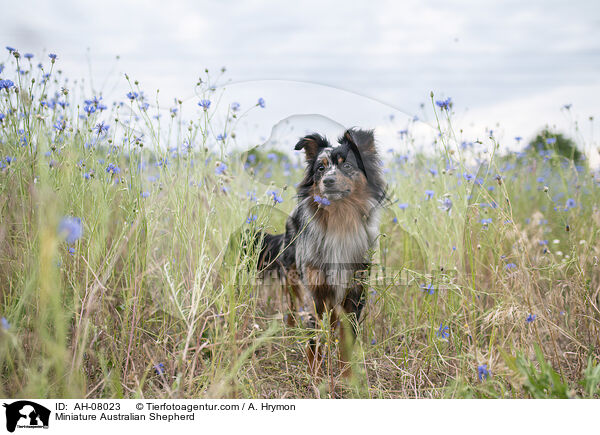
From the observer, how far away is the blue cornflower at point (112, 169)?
7.56ft

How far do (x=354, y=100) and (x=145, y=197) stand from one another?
4.53ft

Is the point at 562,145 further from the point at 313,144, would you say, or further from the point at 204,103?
the point at 204,103

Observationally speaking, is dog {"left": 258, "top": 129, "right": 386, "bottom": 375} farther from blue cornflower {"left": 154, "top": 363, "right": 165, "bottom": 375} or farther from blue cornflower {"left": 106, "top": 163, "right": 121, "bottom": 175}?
blue cornflower {"left": 106, "top": 163, "right": 121, "bottom": 175}

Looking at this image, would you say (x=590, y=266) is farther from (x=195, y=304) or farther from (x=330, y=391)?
(x=195, y=304)

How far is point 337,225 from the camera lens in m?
2.50

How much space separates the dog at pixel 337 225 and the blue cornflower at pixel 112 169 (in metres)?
1.02

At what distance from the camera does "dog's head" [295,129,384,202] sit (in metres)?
2.21

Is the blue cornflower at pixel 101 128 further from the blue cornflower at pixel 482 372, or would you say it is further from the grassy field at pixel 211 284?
the blue cornflower at pixel 482 372

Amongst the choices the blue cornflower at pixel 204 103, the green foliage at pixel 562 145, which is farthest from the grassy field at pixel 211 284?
the green foliage at pixel 562 145

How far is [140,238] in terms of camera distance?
239 cm

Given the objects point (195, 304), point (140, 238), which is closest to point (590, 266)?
point (195, 304)
